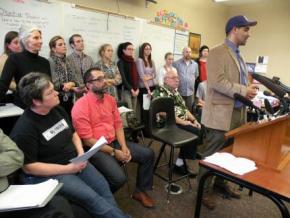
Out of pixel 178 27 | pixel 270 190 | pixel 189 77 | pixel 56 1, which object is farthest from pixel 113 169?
pixel 178 27

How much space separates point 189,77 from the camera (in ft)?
14.6

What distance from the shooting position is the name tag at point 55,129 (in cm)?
161

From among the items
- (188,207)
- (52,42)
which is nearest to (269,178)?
(188,207)

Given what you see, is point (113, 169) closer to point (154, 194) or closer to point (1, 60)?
point (154, 194)

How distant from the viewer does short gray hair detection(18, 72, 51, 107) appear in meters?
1.57

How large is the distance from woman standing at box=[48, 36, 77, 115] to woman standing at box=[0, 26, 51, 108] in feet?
1.41

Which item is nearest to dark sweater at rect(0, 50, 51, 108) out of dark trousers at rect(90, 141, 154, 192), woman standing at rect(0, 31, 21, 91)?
woman standing at rect(0, 31, 21, 91)

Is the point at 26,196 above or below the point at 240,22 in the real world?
below

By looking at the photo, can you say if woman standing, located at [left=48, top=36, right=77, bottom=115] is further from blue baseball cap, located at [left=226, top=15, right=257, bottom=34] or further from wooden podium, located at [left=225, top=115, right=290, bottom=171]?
wooden podium, located at [left=225, top=115, right=290, bottom=171]

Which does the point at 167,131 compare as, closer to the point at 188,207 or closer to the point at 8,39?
the point at 188,207

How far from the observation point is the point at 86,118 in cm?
201

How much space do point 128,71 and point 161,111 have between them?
4.51ft

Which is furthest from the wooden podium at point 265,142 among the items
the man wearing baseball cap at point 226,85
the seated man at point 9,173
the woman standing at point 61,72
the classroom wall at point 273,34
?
the classroom wall at point 273,34

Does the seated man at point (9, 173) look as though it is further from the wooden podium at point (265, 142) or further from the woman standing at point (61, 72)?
the woman standing at point (61, 72)
